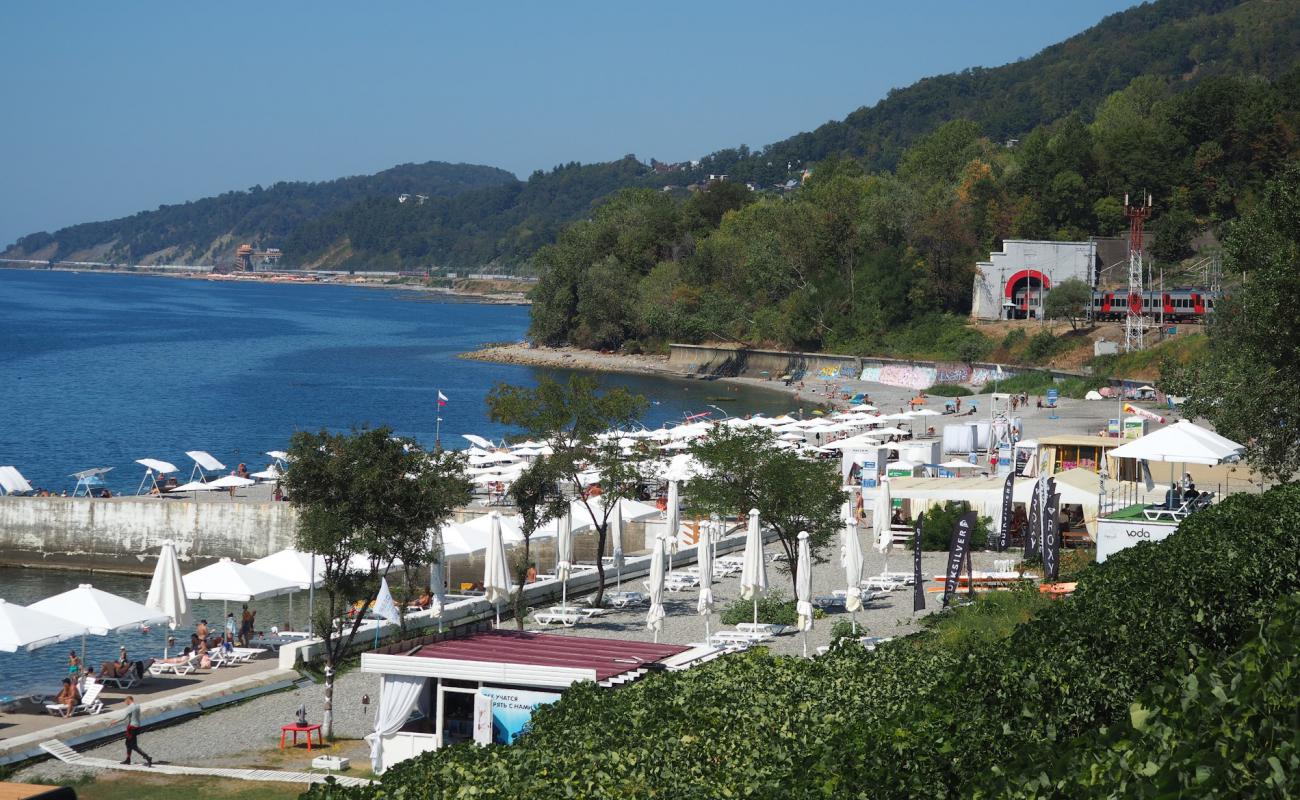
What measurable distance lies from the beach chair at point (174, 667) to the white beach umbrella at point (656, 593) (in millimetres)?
7229

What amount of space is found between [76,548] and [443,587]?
665 inches

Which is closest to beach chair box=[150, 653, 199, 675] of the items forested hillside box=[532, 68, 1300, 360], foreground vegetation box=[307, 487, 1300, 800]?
foreground vegetation box=[307, 487, 1300, 800]

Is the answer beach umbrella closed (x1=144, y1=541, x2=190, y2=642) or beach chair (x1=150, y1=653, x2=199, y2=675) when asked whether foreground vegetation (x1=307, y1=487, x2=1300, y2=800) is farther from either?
beach umbrella closed (x1=144, y1=541, x2=190, y2=642)

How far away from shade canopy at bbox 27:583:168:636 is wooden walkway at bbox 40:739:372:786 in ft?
16.2

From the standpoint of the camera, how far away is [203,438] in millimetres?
70625

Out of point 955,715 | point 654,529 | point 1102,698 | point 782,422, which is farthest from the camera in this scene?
point 782,422

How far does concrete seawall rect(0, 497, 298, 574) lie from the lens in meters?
37.4

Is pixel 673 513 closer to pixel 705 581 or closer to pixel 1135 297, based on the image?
pixel 705 581

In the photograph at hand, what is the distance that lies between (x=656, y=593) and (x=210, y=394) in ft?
243

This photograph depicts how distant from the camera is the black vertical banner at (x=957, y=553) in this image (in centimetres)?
2262

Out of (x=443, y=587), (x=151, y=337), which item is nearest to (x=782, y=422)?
(x=443, y=587)

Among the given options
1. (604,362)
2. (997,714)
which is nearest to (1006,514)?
(997,714)

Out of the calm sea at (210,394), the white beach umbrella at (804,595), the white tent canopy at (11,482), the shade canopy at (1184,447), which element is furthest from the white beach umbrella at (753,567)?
the white tent canopy at (11,482)

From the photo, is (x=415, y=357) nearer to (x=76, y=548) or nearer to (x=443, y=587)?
(x=76, y=548)
